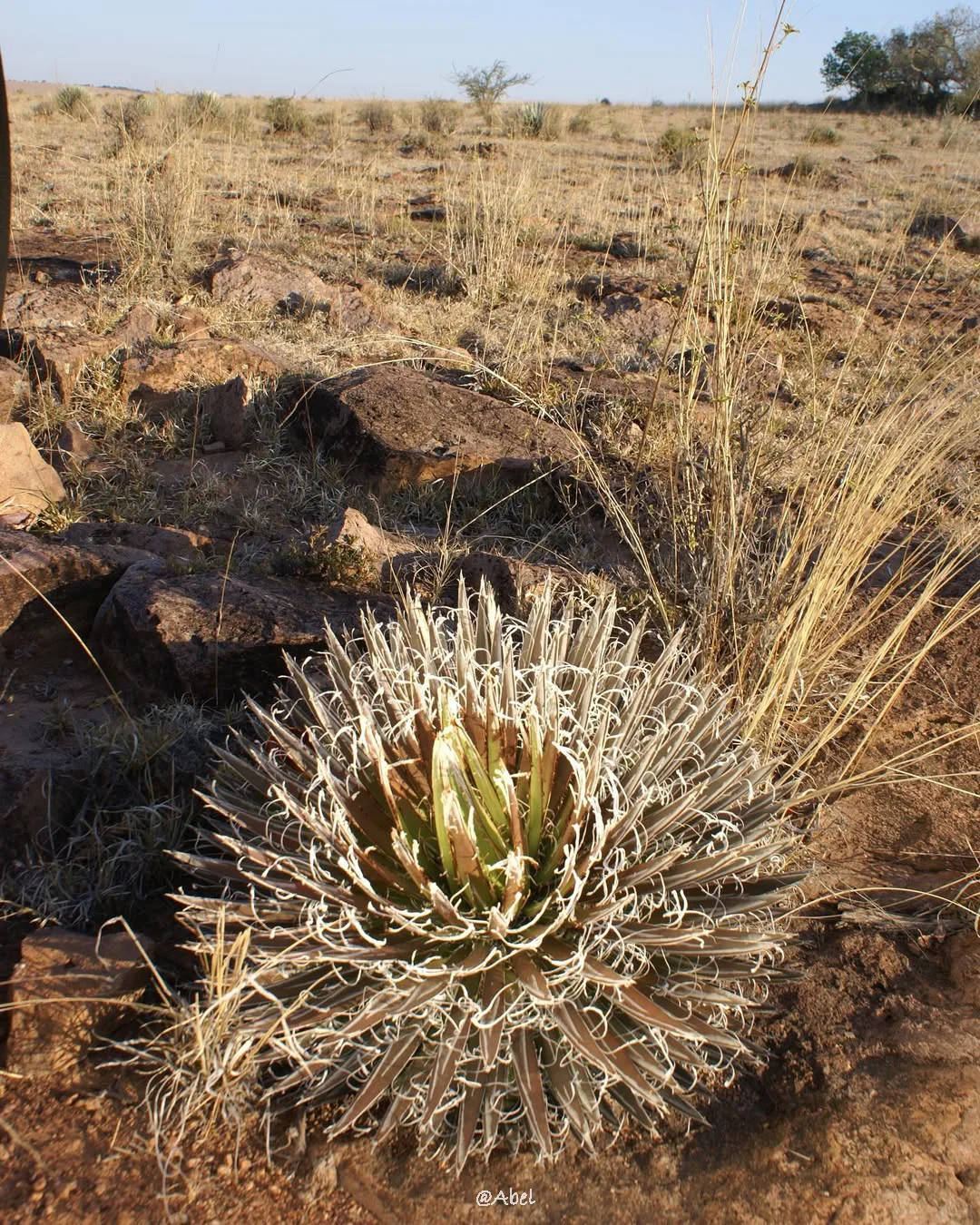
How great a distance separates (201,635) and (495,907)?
139 centimetres

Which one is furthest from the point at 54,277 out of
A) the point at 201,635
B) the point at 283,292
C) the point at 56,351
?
the point at 201,635

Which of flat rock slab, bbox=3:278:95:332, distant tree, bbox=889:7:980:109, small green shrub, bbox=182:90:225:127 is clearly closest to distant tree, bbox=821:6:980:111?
distant tree, bbox=889:7:980:109

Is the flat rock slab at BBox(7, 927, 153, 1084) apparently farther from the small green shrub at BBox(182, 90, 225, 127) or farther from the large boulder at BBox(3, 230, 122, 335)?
the small green shrub at BBox(182, 90, 225, 127)

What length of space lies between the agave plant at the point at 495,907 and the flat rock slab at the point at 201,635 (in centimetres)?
65

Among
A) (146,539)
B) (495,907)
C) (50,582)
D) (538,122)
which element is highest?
→ (538,122)

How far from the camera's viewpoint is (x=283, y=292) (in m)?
6.12

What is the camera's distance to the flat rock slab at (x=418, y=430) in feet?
13.2

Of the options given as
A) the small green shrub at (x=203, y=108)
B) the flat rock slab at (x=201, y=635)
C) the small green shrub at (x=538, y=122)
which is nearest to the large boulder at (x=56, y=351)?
the flat rock slab at (x=201, y=635)

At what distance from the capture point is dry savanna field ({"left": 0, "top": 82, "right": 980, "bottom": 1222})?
1534 mm

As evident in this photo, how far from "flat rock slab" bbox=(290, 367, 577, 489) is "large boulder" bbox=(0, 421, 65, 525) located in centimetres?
101

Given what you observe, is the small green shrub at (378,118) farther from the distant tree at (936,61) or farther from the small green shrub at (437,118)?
the distant tree at (936,61)

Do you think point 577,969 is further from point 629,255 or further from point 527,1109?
point 629,255

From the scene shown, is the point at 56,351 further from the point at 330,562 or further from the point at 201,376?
the point at 330,562

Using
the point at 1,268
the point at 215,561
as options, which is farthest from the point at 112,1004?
the point at 215,561
